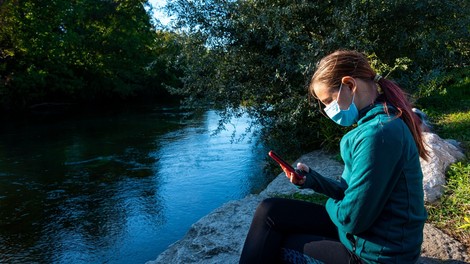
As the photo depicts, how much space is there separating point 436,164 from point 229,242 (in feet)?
7.21

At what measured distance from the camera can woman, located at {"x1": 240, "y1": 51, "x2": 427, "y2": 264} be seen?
165cm

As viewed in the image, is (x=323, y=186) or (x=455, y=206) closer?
(x=323, y=186)

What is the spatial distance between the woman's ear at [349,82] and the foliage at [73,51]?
12652 millimetres

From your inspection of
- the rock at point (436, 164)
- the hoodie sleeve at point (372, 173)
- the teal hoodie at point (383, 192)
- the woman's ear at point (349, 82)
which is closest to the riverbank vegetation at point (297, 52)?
the rock at point (436, 164)

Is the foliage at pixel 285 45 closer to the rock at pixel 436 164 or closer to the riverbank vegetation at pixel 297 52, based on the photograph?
the riverbank vegetation at pixel 297 52

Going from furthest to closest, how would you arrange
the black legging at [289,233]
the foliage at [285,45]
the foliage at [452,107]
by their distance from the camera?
the foliage at [285,45]
the foliage at [452,107]
the black legging at [289,233]

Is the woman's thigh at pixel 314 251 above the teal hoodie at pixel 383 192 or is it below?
below

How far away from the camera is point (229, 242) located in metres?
3.67

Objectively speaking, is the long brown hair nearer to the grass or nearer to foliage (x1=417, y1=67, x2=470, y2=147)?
the grass

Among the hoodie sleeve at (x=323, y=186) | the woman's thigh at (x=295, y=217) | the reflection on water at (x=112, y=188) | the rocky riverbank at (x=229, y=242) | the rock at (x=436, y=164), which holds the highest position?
the hoodie sleeve at (x=323, y=186)

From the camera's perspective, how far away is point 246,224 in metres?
3.97

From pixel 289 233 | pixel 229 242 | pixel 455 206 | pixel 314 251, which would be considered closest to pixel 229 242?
pixel 229 242

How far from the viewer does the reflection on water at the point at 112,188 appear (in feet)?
16.8

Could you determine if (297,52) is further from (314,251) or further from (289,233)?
(314,251)
